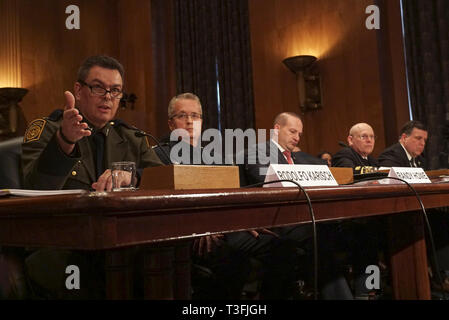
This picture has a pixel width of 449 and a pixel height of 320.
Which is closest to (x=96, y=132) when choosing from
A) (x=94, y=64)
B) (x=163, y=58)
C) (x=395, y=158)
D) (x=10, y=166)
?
(x=94, y=64)

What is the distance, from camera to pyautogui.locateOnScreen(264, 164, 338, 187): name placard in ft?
4.29

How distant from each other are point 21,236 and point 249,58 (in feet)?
18.7

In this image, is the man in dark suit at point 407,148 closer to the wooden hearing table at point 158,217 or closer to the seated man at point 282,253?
the seated man at point 282,253

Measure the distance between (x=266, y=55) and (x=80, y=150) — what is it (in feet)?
15.9

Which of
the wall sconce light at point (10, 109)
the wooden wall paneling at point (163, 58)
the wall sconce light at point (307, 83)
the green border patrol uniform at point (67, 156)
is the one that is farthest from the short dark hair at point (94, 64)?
the wooden wall paneling at point (163, 58)

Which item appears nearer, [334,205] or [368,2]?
[334,205]

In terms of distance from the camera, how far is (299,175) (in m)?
1.37

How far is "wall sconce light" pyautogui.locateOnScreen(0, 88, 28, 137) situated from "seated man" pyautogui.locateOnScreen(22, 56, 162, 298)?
4.00 m

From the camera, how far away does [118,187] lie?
1279mm

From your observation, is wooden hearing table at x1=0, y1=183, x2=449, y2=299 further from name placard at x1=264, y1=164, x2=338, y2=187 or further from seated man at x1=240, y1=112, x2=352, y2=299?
seated man at x1=240, y1=112, x2=352, y2=299

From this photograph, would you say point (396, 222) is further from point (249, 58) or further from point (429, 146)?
point (249, 58)

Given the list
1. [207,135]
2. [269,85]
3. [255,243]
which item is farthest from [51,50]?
[255,243]

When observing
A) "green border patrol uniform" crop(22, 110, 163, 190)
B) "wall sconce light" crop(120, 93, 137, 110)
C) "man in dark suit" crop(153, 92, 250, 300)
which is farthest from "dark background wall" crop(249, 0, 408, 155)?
"green border patrol uniform" crop(22, 110, 163, 190)

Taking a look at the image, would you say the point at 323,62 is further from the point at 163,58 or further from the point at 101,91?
the point at 101,91
